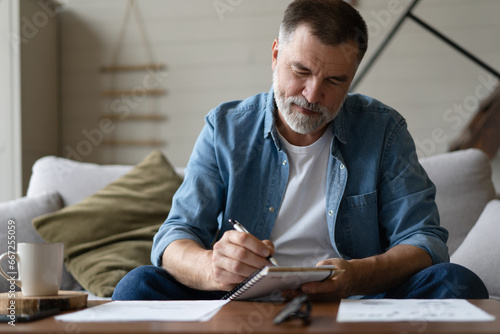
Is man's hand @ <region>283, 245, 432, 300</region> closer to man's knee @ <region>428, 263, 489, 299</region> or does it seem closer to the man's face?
man's knee @ <region>428, 263, 489, 299</region>

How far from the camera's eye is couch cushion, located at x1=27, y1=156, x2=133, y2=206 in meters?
2.38

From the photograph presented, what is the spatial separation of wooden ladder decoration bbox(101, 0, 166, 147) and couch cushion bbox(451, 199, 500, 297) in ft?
7.51

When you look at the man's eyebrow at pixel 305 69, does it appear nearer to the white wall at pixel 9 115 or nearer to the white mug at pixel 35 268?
the white mug at pixel 35 268

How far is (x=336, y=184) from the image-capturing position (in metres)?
1.59

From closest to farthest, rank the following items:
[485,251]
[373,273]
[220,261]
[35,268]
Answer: [35,268] → [220,261] → [373,273] → [485,251]

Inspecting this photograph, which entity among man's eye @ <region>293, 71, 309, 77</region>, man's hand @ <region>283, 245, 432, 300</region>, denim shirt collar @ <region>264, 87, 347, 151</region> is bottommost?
man's hand @ <region>283, 245, 432, 300</region>

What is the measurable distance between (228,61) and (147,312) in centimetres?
289

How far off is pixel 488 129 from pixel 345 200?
1.72 meters

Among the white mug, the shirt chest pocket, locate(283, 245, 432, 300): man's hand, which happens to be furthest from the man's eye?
the white mug

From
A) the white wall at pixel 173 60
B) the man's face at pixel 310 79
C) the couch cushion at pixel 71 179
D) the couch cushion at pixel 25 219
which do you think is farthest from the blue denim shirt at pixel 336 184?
the white wall at pixel 173 60

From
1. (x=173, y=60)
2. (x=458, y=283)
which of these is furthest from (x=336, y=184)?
(x=173, y=60)

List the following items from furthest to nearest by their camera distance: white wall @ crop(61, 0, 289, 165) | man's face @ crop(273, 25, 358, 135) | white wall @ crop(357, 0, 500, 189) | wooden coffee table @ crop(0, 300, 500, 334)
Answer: white wall @ crop(61, 0, 289, 165), white wall @ crop(357, 0, 500, 189), man's face @ crop(273, 25, 358, 135), wooden coffee table @ crop(0, 300, 500, 334)

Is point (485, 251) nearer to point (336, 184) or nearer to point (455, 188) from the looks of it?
point (455, 188)

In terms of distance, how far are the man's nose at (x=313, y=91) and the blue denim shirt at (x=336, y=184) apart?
0.55 ft
